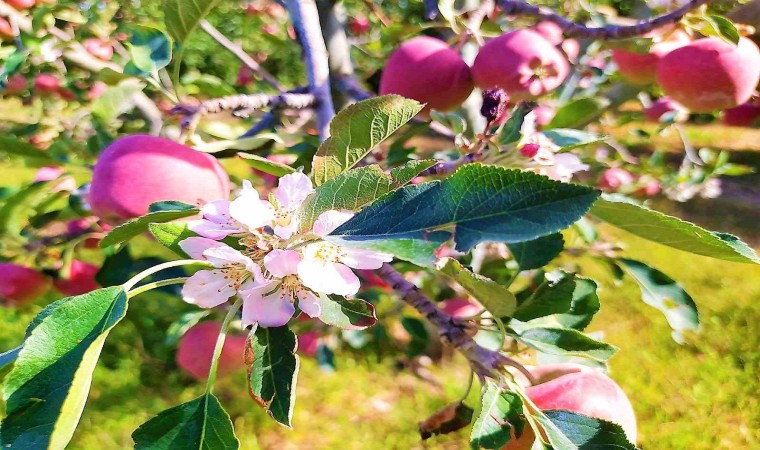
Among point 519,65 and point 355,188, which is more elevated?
point 355,188

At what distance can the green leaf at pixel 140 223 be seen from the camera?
0.47 meters

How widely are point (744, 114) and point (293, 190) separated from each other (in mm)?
1375

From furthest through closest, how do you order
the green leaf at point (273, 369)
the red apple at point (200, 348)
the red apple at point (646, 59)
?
the red apple at point (200, 348) < the red apple at point (646, 59) < the green leaf at point (273, 369)

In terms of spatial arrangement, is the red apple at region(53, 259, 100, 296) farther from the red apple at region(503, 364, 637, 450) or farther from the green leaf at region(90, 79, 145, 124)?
the red apple at region(503, 364, 637, 450)

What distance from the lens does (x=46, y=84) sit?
185 centimetres

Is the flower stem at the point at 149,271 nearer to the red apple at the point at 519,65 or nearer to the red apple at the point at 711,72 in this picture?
the red apple at the point at 519,65

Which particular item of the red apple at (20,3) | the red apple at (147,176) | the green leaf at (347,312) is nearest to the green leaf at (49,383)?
the green leaf at (347,312)

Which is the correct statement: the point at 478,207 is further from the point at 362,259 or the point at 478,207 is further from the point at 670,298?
the point at 670,298

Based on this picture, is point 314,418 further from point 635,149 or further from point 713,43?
point 635,149

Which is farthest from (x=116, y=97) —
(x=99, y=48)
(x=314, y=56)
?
(x=99, y=48)

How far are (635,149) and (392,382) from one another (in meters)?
4.52

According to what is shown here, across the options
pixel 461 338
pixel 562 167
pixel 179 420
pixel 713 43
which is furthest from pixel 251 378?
pixel 713 43

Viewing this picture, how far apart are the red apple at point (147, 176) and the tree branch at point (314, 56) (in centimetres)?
17

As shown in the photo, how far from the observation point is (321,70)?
79 cm
